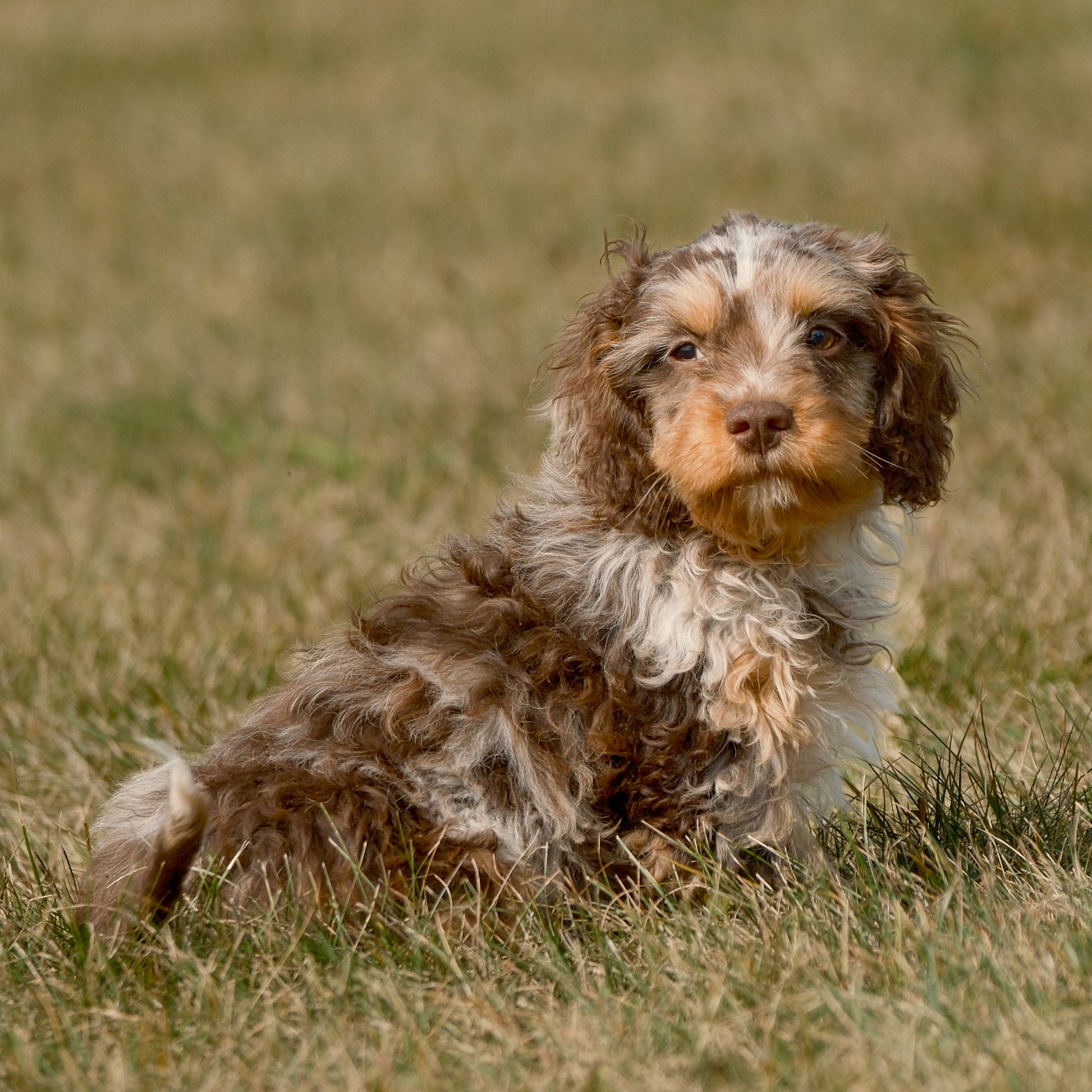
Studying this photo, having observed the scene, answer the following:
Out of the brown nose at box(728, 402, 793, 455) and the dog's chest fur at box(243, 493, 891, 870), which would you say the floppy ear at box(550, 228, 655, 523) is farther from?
the brown nose at box(728, 402, 793, 455)

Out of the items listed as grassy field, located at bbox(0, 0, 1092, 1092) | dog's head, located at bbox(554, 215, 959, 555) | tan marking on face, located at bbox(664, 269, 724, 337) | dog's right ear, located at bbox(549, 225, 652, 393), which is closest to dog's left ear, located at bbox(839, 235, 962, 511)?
dog's head, located at bbox(554, 215, 959, 555)

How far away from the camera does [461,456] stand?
7746 mm

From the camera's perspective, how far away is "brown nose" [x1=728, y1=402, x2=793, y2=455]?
138 inches

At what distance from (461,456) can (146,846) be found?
14.2 feet

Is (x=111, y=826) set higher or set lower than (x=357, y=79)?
lower

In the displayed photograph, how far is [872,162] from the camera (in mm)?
12188

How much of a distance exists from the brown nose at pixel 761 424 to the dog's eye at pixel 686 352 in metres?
0.32

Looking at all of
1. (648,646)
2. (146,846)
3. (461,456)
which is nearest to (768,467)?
(648,646)

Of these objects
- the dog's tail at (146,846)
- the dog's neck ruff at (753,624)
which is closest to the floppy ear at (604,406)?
the dog's neck ruff at (753,624)

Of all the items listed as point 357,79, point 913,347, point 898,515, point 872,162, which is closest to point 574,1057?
point 913,347

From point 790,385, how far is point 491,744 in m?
1.07

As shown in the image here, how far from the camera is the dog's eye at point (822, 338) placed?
3760 millimetres

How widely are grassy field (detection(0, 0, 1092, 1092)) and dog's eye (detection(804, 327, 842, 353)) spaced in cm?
113

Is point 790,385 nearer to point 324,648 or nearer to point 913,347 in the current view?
point 913,347
